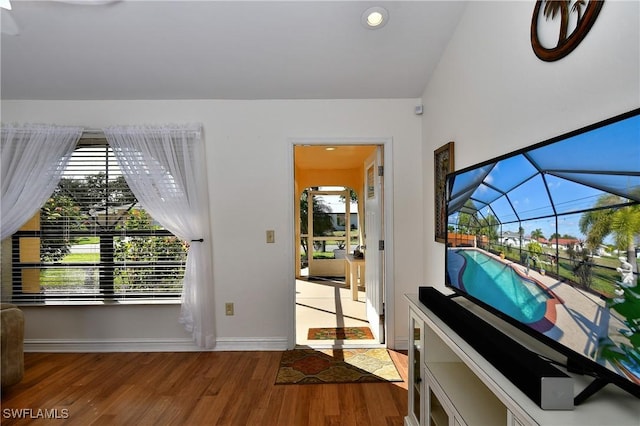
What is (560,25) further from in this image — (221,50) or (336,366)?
(336,366)

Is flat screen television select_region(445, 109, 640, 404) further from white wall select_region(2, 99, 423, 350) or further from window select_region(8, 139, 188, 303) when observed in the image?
window select_region(8, 139, 188, 303)

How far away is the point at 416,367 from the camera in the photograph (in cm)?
182

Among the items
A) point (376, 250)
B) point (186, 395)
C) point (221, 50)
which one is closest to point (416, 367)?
point (376, 250)

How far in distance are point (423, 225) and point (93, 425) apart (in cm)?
285

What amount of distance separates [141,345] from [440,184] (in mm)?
3086

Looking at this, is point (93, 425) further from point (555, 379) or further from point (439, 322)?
point (555, 379)

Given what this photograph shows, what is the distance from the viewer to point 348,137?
9.96 feet

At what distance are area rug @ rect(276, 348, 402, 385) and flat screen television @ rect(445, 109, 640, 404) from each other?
146 cm

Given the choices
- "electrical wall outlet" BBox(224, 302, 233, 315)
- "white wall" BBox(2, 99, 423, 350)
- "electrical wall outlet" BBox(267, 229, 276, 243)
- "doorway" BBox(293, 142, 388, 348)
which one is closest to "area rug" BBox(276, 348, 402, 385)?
"doorway" BBox(293, 142, 388, 348)

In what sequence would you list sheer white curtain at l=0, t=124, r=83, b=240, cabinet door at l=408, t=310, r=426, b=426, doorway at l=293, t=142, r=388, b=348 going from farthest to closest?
doorway at l=293, t=142, r=388, b=348
sheer white curtain at l=0, t=124, r=83, b=240
cabinet door at l=408, t=310, r=426, b=426

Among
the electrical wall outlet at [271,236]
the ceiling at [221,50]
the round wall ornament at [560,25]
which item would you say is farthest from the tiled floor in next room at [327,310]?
the round wall ornament at [560,25]

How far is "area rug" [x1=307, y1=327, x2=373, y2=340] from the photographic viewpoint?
11.0 ft

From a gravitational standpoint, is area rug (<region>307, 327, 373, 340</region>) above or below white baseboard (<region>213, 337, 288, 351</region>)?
below

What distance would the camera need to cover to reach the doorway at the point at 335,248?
3287mm
